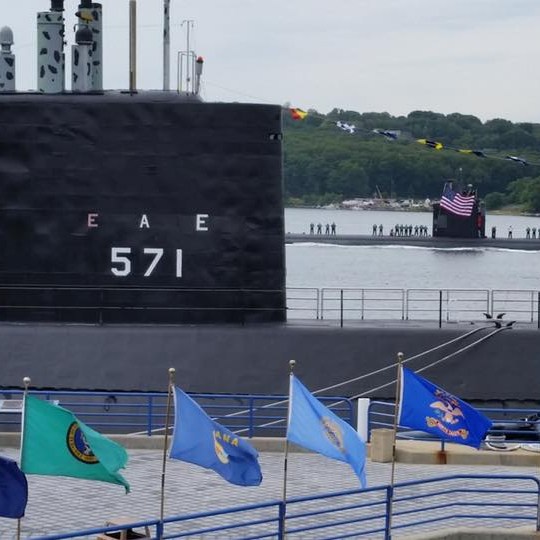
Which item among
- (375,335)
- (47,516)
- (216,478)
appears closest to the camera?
(47,516)

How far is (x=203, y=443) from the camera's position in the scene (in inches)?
477

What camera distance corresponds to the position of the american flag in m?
91.4

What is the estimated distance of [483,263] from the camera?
84500 mm

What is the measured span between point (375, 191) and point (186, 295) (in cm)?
11859

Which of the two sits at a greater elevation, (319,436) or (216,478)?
(319,436)

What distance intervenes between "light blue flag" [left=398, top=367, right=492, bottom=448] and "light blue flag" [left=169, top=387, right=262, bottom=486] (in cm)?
261

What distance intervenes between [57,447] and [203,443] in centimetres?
133

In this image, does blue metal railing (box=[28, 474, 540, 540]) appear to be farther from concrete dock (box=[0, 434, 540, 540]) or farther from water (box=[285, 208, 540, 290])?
water (box=[285, 208, 540, 290])

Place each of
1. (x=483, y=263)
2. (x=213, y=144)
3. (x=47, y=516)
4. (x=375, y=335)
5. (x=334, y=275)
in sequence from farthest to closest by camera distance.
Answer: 1. (x=483, y=263)
2. (x=334, y=275)
3. (x=375, y=335)
4. (x=213, y=144)
5. (x=47, y=516)

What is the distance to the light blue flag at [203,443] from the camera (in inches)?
474

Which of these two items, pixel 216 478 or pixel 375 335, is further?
pixel 375 335

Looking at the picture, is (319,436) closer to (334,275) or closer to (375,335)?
(375,335)

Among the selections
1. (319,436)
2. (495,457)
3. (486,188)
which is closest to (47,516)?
(319,436)

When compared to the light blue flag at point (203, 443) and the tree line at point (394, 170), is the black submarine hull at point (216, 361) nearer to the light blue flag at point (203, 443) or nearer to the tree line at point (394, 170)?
the light blue flag at point (203, 443)
